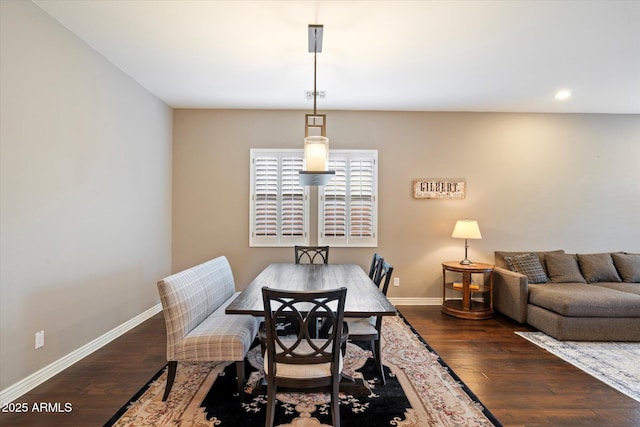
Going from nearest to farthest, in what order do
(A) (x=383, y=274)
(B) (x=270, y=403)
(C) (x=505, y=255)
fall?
(B) (x=270, y=403)
(A) (x=383, y=274)
(C) (x=505, y=255)

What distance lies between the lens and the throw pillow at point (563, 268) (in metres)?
4.23

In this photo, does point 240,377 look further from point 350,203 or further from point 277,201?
point 350,203

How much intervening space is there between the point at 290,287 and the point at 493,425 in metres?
1.68

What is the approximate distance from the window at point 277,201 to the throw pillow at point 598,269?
3.81 metres

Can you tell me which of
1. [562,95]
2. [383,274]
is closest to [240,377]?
[383,274]

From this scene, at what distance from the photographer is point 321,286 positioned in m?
2.77

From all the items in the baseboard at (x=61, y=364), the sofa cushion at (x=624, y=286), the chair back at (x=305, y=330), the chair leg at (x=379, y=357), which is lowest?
the baseboard at (x=61, y=364)

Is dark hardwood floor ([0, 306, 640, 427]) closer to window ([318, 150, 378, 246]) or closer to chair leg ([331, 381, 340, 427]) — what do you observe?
chair leg ([331, 381, 340, 427])

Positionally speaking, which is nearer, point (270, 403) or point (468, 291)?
point (270, 403)

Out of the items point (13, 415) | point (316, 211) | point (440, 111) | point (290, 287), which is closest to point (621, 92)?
point (440, 111)

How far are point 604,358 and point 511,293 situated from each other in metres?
1.12

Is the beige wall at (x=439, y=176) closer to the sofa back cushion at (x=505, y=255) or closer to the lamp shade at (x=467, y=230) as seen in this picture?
the sofa back cushion at (x=505, y=255)

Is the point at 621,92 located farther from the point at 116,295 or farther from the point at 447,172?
the point at 116,295

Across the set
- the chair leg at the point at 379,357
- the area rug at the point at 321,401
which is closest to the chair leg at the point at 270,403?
the area rug at the point at 321,401
